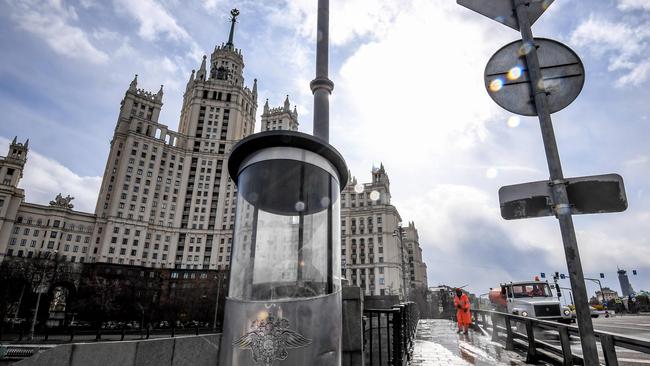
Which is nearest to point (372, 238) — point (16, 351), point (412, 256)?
point (412, 256)

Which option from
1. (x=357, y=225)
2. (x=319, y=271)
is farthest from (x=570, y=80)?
(x=357, y=225)

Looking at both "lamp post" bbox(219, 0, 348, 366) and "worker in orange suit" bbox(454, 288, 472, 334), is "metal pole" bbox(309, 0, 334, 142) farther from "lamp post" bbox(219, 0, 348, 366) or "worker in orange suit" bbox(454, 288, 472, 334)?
"worker in orange suit" bbox(454, 288, 472, 334)

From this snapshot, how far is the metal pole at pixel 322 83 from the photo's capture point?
24.1 feet

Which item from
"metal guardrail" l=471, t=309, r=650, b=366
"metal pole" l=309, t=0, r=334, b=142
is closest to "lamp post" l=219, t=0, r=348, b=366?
"metal pole" l=309, t=0, r=334, b=142

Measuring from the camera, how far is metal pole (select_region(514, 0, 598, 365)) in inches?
87.8

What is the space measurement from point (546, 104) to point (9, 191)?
104 m

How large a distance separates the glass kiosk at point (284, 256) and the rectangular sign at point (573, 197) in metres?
2.31

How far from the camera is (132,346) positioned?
3.88m

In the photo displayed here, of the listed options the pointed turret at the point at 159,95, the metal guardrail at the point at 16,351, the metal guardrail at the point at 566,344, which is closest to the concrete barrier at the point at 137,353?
the metal guardrail at the point at 566,344

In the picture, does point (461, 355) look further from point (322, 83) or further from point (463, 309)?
point (322, 83)

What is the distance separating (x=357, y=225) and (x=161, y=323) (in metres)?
57.5

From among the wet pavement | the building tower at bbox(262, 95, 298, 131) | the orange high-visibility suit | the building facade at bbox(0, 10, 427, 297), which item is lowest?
the wet pavement

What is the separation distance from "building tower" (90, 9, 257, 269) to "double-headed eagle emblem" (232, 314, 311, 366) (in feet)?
263

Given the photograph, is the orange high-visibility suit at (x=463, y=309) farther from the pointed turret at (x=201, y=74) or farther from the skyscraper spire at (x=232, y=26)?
the skyscraper spire at (x=232, y=26)
